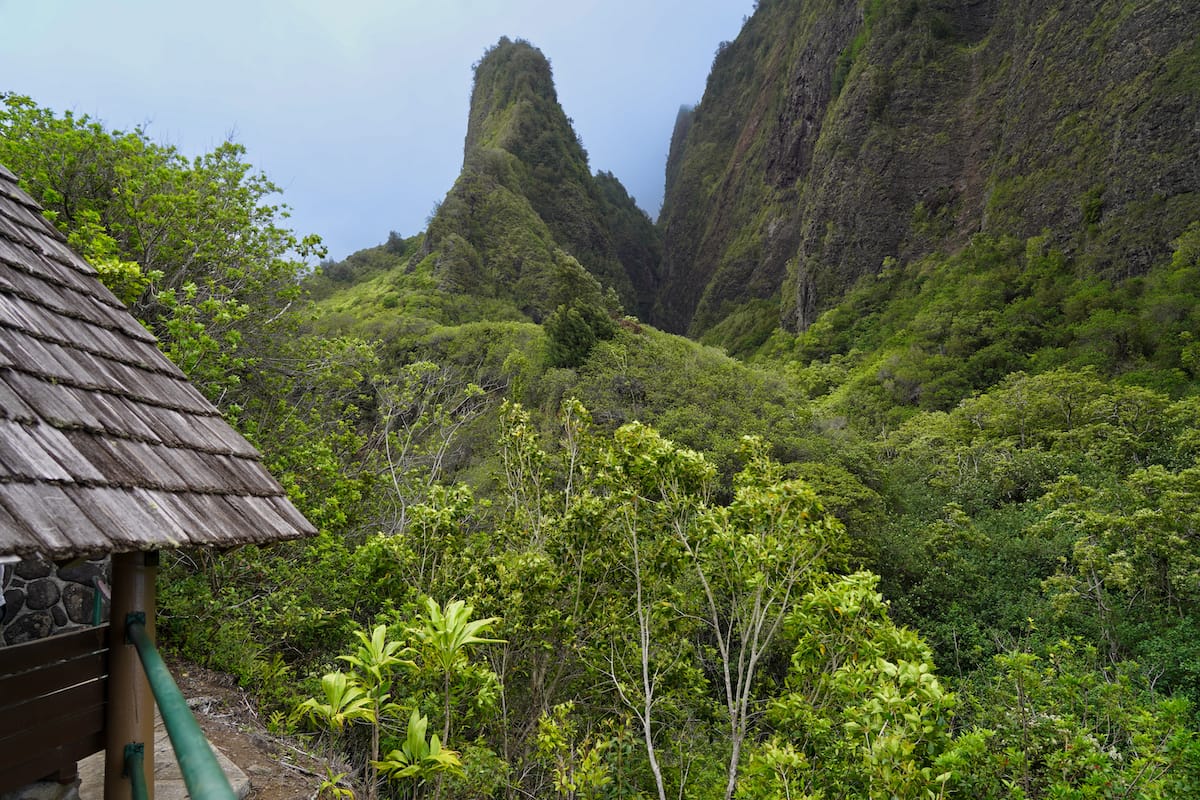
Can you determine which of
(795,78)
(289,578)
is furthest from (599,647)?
(795,78)

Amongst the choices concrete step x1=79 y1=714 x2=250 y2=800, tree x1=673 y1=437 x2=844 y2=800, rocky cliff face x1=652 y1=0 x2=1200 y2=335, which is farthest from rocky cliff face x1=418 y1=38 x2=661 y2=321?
concrete step x1=79 y1=714 x2=250 y2=800

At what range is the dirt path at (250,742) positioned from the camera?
4.10 metres

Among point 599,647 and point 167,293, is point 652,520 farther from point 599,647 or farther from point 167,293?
point 167,293

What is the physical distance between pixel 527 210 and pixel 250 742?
41996mm

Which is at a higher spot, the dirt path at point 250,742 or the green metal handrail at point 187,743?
the green metal handrail at point 187,743

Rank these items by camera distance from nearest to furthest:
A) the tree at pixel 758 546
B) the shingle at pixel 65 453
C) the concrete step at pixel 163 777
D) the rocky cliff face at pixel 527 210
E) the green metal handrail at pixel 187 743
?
the green metal handrail at pixel 187 743 → the shingle at pixel 65 453 → the concrete step at pixel 163 777 → the tree at pixel 758 546 → the rocky cliff face at pixel 527 210

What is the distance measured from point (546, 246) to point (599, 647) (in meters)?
38.3

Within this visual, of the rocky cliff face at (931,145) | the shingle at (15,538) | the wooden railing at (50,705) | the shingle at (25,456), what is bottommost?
the wooden railing at (50,705)

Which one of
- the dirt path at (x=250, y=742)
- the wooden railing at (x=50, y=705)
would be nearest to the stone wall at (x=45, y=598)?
the wooden railing at (x=50, y=705)

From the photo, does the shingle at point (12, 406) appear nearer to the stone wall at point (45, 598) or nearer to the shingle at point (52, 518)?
the shingle at point (52, 518)

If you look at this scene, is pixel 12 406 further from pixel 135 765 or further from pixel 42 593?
pixel 42 593

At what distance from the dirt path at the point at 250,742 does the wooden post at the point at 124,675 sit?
258cm

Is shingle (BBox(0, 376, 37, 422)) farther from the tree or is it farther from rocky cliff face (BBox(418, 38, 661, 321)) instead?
rocky cliff face (BBox(418, 38, 661, 321))

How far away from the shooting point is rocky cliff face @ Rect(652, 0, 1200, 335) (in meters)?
20.3
